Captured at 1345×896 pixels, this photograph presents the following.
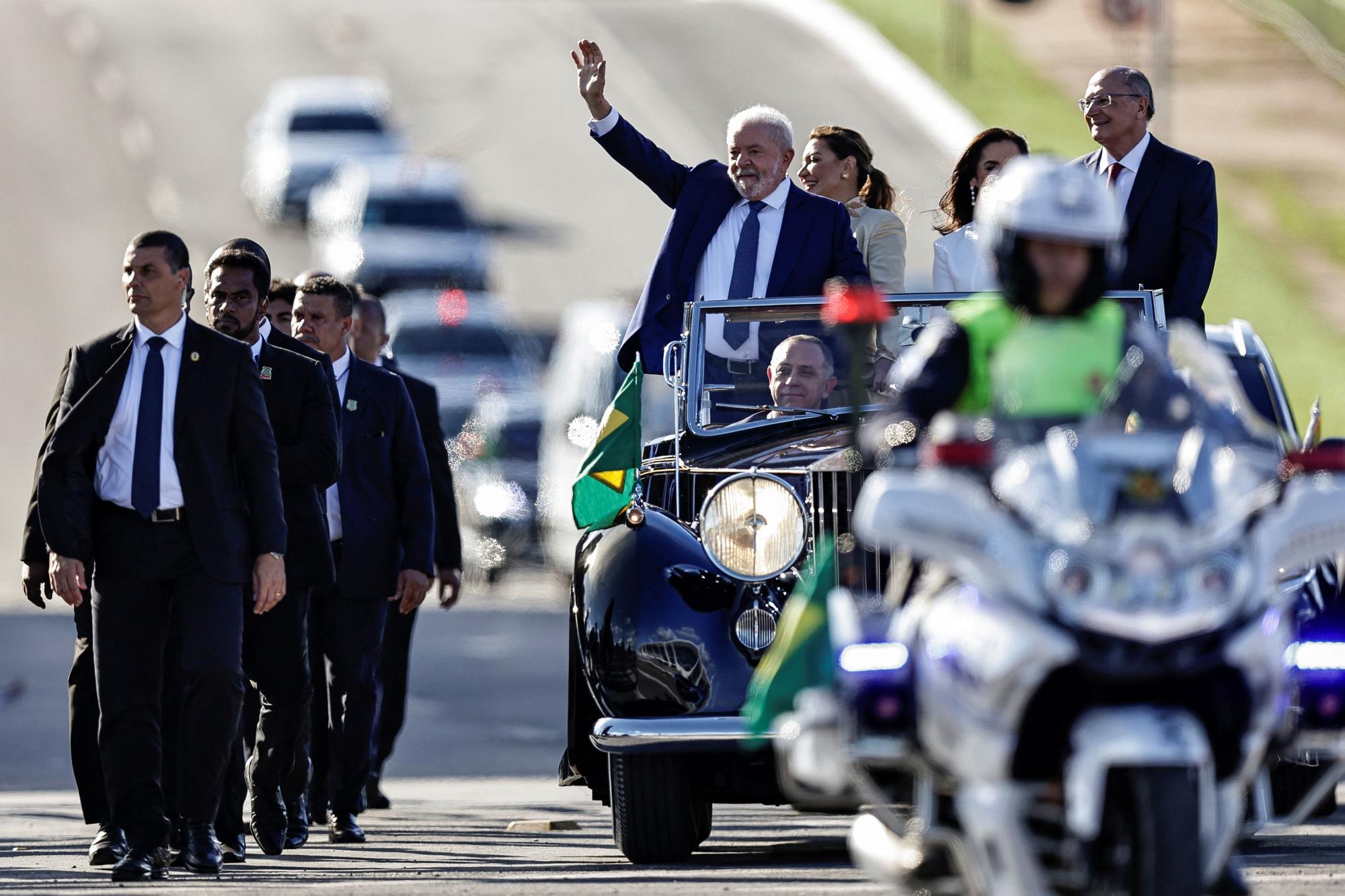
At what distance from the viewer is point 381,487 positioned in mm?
11969

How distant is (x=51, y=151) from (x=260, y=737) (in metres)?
36.1

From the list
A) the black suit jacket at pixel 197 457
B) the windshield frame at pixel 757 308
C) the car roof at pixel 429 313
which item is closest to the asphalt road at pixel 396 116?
the car roof at pixel 429 313

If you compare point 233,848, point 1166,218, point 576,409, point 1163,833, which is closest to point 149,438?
point 233,848

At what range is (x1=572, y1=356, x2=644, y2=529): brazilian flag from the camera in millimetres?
9836

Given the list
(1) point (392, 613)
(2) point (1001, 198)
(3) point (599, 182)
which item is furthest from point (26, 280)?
(2) point (1001, 198)

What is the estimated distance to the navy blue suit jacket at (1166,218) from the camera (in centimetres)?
1095

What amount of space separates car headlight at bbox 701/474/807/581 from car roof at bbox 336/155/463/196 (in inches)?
1187

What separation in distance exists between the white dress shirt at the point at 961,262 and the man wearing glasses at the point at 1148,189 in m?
0.56

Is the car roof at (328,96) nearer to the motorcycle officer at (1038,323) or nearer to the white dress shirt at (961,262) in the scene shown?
the white dress shirt at (961,262)

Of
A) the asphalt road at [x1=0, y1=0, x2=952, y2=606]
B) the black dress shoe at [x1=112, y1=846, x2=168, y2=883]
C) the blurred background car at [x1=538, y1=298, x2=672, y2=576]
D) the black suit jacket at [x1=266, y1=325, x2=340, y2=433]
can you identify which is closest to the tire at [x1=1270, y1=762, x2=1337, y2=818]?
the black suit jacket at [x1=266, y1=325, x2=340, y2=433]

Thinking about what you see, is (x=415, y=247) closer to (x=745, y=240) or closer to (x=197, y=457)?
(x=745, y=240)

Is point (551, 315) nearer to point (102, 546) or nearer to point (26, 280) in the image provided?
point (26, 280)

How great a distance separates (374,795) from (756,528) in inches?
163

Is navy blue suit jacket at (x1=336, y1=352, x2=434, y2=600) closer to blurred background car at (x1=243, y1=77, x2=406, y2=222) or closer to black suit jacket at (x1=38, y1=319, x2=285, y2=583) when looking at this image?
→ black suit jacket at (x1=38, y1=319, x2=285, y2=583)
